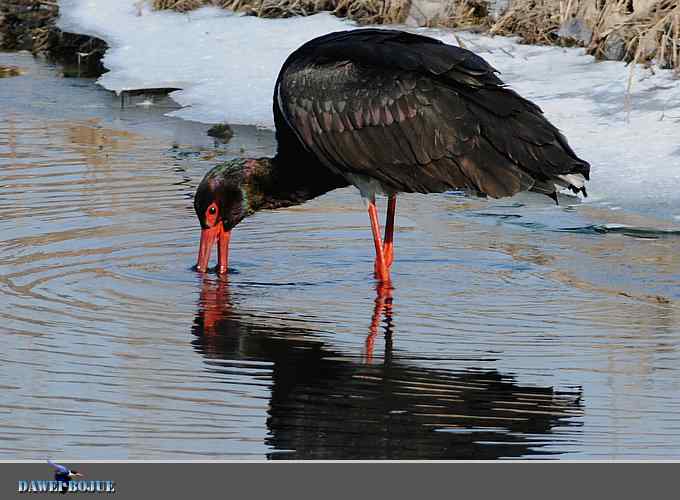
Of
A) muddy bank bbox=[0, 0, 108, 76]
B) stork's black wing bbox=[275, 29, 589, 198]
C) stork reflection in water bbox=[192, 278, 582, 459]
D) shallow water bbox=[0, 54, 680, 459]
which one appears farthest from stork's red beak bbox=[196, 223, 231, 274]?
muddy bank bbox=[0, 0, 108, 76]

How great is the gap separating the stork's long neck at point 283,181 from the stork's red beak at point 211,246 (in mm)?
314

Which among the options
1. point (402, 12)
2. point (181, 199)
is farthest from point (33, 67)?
point (181, 199)

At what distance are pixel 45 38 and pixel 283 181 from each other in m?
8.06

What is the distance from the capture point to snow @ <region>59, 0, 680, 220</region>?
914cm

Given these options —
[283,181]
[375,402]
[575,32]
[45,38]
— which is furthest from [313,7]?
[375,402]

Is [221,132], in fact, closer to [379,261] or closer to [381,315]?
[379,261]

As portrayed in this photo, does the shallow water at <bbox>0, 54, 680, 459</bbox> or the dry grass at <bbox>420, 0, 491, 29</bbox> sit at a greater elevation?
the dry grass at <bbox>420, 0, 491, 29</bbox>

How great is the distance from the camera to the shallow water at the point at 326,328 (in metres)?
4.87

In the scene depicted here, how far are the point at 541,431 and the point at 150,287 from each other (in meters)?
2.59

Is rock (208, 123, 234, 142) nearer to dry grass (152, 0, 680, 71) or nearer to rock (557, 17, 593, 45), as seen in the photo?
dry grass (152, 0, 680, 71)

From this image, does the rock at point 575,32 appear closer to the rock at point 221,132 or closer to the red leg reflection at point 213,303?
the rock at point 221,132

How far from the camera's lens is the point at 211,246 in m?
7.48
